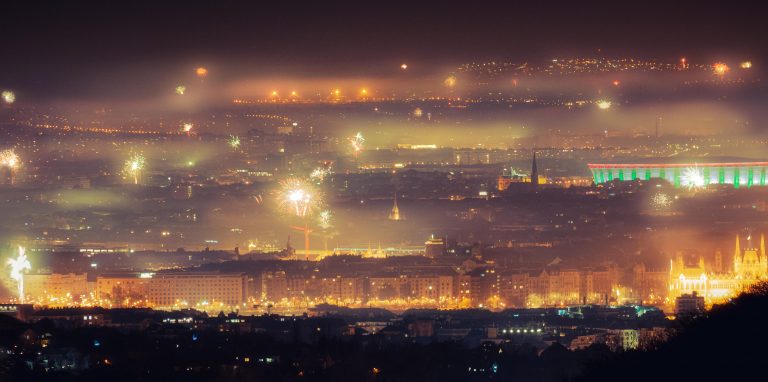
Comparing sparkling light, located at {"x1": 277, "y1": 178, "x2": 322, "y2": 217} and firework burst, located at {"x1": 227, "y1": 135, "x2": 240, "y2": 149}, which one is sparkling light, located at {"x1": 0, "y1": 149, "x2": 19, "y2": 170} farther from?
firework burst, located at {"x1": 227, "y1": 135, "x2": 240, "y2": 149}

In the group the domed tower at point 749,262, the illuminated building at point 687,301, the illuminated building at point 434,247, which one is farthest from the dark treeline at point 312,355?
the illuminated building at point 434,247

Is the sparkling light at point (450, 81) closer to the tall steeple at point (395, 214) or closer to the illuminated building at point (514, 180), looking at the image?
the illuminated building at point (514, 180)

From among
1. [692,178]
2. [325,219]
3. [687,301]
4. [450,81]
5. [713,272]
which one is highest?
[450,81]

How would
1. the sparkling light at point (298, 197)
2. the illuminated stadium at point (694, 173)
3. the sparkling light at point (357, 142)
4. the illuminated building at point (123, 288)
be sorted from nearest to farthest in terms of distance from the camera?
the illuminated building at point (123, 288)
the sparkling light at point (298, 197)
the illuminated stadium at point (694, 173)
the sparkling light at point (357, 142)

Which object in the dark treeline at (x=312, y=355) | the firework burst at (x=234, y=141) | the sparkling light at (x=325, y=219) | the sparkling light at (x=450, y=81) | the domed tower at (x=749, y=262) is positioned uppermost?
the sparkling light at (x=450, y=81)

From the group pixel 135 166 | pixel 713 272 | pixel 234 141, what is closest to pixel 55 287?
pixel 713 272

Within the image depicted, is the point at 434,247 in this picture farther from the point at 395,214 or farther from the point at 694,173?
the point at 694,173

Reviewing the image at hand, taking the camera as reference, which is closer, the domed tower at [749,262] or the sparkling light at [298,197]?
the domed tower at [749,262]
